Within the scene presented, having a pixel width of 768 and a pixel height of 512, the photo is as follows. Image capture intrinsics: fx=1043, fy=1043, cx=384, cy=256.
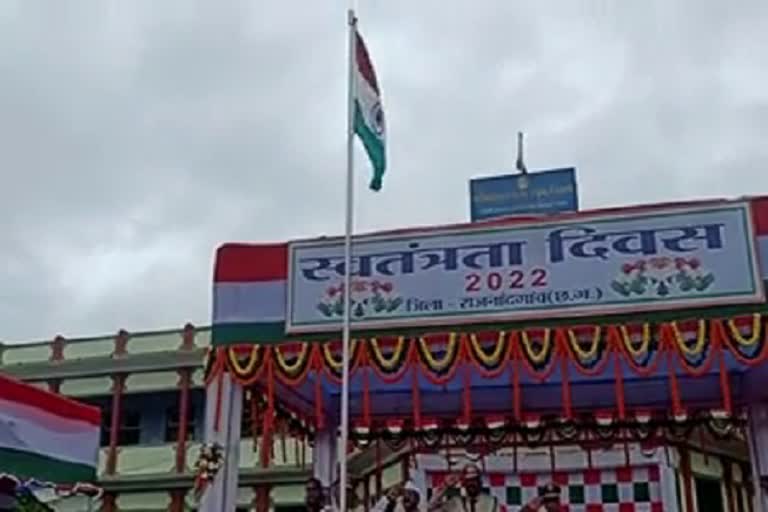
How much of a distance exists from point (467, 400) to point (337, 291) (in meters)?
1.64

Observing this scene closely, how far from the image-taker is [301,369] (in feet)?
32.5

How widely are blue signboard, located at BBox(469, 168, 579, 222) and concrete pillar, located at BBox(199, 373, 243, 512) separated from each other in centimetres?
350

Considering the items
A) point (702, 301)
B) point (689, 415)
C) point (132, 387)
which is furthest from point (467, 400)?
point (132, 387)

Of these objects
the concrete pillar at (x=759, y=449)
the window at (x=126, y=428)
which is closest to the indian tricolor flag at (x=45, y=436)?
the concrete pillar at (x=759, y=449)

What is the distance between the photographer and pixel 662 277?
9398mm

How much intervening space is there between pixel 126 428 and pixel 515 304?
70.0 ft

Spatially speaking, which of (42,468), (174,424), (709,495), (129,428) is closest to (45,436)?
(42,468)

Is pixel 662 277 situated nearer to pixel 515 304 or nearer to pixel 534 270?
pixel 534 270

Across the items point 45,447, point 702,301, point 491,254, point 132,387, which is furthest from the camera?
point 132,387

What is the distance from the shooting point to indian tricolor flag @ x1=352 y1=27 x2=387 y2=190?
998cm

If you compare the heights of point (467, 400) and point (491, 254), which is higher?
point (491, 254)

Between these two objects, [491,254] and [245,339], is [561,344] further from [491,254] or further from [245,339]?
[245,339]

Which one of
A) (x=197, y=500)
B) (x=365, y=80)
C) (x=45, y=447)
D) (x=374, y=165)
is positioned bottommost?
(x=197, y=500)

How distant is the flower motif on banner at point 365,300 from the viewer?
394 inches
